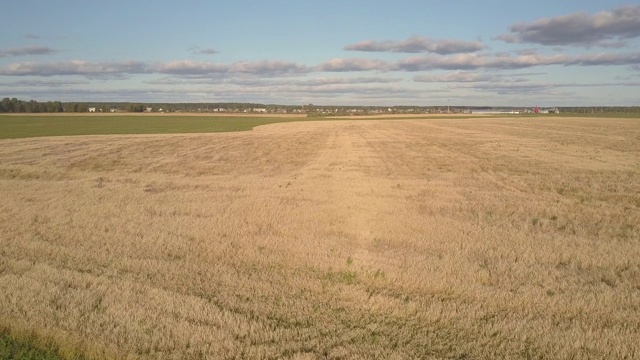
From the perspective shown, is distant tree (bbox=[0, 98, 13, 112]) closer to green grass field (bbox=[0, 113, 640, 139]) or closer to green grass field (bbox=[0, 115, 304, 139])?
green grass field (bbox=[0, 113, 640, 139])

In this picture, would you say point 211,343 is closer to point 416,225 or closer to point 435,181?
point 416,225

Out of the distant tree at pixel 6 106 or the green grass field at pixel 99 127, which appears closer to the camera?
the green grass field at pixel 99 127

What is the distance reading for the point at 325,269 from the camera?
927 centimetres

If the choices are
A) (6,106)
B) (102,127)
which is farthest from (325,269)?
(6,106)

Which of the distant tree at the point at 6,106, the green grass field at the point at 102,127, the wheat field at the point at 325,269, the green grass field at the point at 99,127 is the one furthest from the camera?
the distant tree at the point at 6,106

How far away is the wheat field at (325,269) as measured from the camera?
6543 mm

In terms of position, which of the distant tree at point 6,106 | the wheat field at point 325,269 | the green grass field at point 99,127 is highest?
the distant tree at point 6,106

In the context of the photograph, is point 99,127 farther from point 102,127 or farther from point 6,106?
point 6,106

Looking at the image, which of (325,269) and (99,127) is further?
(99,127)

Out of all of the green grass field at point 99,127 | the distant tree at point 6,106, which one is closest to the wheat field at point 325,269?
the green grass field at point 99,127

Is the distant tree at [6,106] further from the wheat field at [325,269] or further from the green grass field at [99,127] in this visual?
the wheat field at [325,269]

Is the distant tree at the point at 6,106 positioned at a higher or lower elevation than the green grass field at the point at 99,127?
higher

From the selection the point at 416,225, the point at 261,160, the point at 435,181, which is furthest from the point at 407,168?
the point at 416,225

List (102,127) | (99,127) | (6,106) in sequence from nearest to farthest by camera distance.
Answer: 1. (99,127)
2. (102,127)
3. (6,106)
